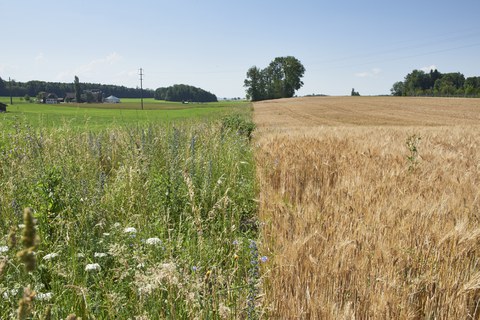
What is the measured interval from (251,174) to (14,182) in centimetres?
353

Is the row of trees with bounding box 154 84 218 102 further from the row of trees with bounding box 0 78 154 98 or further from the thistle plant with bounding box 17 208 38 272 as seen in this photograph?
the thistle plant with bounding box 17 208 38 272

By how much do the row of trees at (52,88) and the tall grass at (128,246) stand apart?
12553cm

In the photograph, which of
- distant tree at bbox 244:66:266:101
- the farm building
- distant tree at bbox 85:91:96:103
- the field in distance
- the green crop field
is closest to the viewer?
the green crop field

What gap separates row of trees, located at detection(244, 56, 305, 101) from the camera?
104 m

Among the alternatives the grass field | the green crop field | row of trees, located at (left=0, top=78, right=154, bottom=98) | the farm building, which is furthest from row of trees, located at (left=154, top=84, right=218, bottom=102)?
the green crop field

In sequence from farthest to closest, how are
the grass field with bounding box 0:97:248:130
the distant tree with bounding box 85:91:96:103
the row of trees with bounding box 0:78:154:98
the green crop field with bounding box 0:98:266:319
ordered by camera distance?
the distant tree with bounding box 85:91:96:103, the row of trees with bounding box 0:78:154:98, the grass field with bounding box 0:97:248:130, the green crop field with bounding box 0:98:266:319

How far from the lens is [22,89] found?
134 metres

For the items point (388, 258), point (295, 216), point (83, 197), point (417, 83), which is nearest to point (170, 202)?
point (83, 197)

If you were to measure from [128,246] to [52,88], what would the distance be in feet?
543

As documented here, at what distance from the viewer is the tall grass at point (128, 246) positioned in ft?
6.22

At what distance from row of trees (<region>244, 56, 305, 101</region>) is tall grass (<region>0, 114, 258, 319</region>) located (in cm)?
10132

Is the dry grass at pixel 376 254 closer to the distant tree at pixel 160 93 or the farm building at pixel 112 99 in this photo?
the distant tree at pixel 160 93

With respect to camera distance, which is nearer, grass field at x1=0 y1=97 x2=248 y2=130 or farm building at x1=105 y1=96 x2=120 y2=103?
grass field at x1=0 y1=97 x2=248 y2=130

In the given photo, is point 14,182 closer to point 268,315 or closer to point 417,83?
point 268,315
